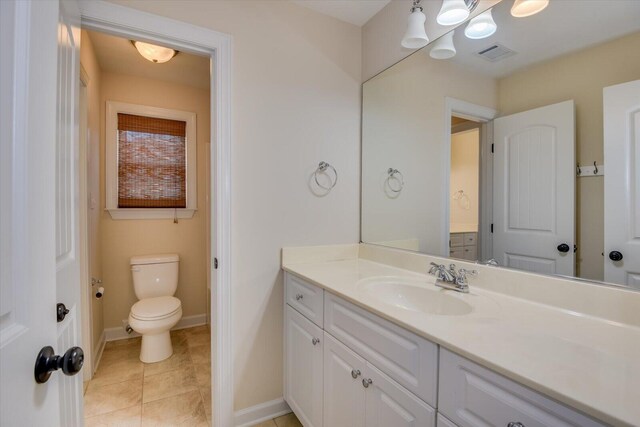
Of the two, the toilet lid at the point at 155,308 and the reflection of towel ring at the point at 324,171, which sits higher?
the reflection of towel ring at the point at 324,171

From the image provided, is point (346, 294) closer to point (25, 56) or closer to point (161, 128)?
point (25, 56)

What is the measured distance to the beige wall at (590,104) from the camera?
932mm

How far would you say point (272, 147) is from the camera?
169cm

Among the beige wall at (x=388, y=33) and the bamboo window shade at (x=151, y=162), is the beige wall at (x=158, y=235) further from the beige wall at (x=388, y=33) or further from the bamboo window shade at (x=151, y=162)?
the beige wall at (x=388, y=33)

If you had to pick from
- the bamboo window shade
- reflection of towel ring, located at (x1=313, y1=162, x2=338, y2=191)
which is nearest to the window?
the bamboo window shade

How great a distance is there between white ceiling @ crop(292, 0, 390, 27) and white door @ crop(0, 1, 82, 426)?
57.7 inches

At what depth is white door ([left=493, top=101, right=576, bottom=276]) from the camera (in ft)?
3.45

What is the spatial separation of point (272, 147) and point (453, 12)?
109 cm

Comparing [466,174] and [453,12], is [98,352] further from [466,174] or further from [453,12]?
[453,12]

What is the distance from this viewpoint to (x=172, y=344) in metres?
2.59

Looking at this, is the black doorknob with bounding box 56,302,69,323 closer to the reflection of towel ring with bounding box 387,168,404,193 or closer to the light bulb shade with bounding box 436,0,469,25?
the reflection of towel ring with bounding box 387,168,404,193

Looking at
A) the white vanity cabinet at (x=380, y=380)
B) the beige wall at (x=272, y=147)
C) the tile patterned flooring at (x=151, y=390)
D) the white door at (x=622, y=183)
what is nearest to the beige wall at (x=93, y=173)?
the tile patterned flooring at (x=151, y=390)

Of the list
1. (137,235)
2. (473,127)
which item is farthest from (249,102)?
(137,235)

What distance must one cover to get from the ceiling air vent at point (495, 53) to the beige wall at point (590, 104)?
0.21 meters
